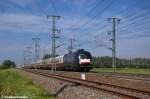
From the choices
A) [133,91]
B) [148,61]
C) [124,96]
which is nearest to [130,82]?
[133,91]

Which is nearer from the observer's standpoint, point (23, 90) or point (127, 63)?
point (23, 90)

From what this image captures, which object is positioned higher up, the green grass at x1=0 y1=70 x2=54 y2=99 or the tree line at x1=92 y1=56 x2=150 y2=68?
the tree line at x1=92 y1=56 x2=150 y2=68

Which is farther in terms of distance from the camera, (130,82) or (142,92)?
(130,82)

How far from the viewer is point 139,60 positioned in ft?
301

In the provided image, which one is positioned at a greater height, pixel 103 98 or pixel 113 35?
pixel 113 35

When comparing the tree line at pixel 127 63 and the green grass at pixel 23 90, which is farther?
the tree line at pixel 127 63

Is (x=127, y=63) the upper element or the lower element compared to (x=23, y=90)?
upper

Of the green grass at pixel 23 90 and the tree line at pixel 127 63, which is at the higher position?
the tree line at pixel 127 63

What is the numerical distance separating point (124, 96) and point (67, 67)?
41.6 metres

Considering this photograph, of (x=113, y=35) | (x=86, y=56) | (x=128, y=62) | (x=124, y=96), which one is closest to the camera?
(x=124, y=96)

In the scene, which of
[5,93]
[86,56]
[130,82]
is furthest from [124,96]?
[86,56]

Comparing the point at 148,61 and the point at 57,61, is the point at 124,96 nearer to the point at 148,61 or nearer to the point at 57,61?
the point at 57,61

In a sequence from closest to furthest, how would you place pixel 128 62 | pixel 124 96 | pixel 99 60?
1. pixel 124 96
2. pixel 128 62
3. pixel 99 60

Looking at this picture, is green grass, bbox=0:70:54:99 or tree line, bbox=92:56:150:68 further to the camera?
tree line, bbox=92:56:150:68
